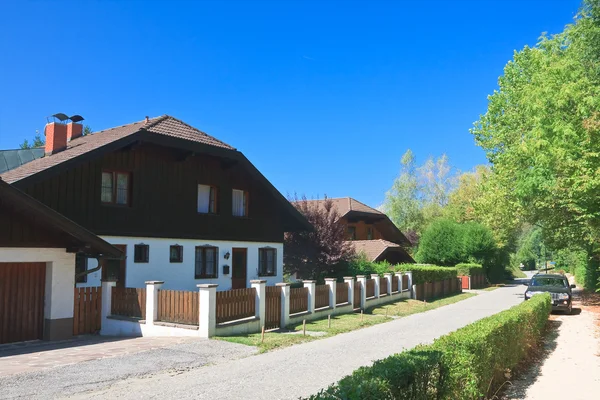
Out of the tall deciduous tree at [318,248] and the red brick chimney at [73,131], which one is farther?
the tall deciduous tree at [318,248]

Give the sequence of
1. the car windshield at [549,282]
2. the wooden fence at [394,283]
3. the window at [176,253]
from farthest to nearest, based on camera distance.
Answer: the wooden fence at [394,283], the car windshield at [549,282], the window at [176,253]

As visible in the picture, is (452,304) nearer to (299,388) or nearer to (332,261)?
(332,261)

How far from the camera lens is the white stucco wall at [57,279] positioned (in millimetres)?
13656

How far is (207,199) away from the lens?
23.0m

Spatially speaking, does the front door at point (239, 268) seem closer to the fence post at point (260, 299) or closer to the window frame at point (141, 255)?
the window frame at point (141, 255)

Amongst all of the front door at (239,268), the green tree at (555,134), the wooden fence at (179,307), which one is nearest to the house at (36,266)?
the wooden fence at (179,307)

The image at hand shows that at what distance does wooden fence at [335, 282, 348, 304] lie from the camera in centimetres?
2130

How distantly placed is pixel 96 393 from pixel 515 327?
867cm

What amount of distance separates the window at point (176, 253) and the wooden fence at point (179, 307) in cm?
559

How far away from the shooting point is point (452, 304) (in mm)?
28656

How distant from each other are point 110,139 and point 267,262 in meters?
10.3

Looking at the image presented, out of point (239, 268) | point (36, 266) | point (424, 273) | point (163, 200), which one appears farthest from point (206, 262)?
point (424, 273)

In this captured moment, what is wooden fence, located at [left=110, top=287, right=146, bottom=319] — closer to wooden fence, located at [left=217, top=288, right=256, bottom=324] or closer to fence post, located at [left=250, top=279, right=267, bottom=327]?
wooden fence, located at [left=217, top=288, right=256, bottom=324]

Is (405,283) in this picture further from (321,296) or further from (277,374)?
(277,374)
